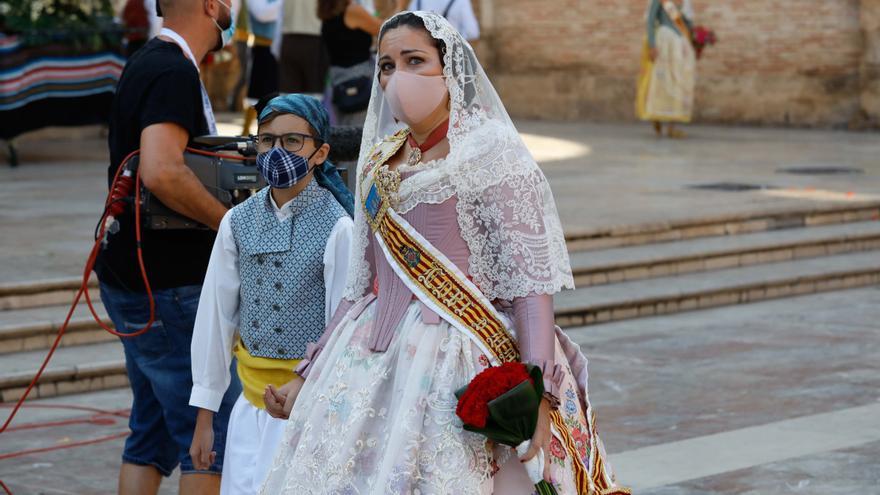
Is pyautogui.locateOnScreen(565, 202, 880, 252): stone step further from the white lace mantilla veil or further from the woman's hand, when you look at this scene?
the woman's hand

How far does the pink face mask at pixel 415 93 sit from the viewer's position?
3.89 metres

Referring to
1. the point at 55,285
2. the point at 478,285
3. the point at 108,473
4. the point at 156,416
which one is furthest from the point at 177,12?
the point at 55,285

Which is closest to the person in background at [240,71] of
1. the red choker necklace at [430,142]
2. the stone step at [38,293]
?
the stone step at [38,293]

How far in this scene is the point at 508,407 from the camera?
3.58 m

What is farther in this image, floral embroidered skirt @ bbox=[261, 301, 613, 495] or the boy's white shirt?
the boy's white shirt

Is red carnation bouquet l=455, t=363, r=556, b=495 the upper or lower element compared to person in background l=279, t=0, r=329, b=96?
upper

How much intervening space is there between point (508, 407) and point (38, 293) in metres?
5.87

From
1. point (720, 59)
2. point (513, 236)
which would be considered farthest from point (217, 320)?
point (720, 59)

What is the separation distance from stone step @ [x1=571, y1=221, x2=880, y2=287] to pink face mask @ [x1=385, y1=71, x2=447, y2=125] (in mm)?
6569

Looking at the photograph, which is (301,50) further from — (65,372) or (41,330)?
(65,372)

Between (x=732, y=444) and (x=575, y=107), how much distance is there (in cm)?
1718

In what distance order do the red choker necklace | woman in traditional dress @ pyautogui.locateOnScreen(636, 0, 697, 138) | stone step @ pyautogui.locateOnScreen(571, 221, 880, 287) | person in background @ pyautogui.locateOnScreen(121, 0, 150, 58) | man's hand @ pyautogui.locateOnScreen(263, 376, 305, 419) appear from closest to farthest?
1. the red choker necklace
2. man's hand @ pyautogui.locateOnScreen(263, 376, 305, 419)
3. stone step @ pyautogui.locateOnScreen(571, 221, 880, 287)
4. person in background @ pyautogui.locateOnScreen(121, 0, 150, 58)
5. woman in traditional dress @ pyautogui.locateOnScreen(636, 0, 697, 138)

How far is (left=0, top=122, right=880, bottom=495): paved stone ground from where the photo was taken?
647cm

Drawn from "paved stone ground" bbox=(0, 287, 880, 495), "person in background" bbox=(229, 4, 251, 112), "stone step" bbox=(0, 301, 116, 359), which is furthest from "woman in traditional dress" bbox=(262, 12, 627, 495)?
"person in background" bbox=(229, 4, 251, 112)
